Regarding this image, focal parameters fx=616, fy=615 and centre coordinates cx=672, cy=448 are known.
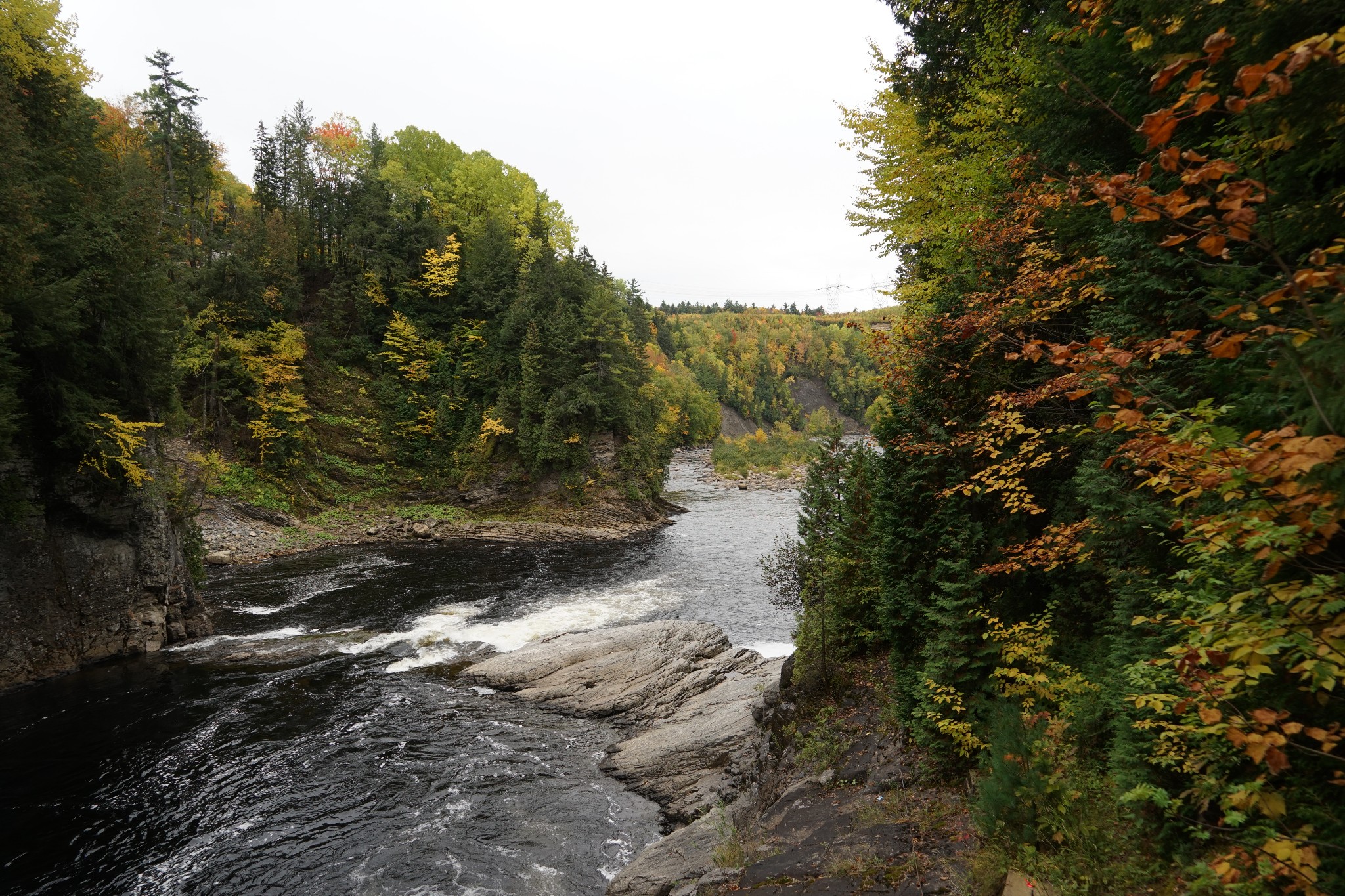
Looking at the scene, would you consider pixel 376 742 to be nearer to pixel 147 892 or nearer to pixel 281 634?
pixel 147 892

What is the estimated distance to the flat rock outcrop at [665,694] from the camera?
13.9 metres

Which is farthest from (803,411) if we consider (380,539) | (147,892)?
(147,892)

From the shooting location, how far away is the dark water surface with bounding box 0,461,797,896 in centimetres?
1120

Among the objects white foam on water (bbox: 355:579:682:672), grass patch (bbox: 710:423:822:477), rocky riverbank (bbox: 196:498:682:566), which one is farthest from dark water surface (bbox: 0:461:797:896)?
grass patch (bbox: 710:423:822:477)

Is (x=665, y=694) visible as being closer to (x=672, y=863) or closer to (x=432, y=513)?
(x=672, y=863)

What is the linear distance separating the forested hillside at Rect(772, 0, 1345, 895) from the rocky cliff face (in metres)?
21.4

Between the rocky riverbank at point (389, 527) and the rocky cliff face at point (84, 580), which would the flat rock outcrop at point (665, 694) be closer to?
the rocky cliff face at point (84, 580)

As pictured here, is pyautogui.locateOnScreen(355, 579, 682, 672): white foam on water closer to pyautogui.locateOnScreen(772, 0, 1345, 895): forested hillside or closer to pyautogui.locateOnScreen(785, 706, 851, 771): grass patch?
pyautogui.locateOnScreen(772, 0, 1345, 895): forested hillside

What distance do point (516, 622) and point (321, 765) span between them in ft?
32.5

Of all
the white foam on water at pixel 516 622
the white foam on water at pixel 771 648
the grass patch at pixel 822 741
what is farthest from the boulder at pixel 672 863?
the white foam on water at pixel 516 622

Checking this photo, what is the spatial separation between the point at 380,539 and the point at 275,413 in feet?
40.4

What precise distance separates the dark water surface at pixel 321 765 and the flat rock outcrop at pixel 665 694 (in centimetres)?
70

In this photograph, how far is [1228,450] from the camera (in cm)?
353

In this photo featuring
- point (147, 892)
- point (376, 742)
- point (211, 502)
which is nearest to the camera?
point (147, 892)
